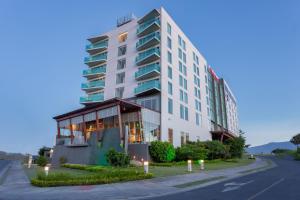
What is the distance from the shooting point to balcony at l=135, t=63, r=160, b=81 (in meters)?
45.0

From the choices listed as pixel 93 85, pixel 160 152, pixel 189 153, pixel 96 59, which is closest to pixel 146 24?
pixel 96 59

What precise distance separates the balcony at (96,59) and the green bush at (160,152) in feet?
86.7

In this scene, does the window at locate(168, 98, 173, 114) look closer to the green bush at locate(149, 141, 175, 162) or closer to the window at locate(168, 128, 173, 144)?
the window at locate(168, 128, 173, 144)

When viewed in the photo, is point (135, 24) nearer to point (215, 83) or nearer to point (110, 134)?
point (110, 134)

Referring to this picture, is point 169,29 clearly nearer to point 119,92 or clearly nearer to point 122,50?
point 122,50

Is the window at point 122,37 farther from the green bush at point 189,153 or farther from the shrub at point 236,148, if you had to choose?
the shrub at point 236,148

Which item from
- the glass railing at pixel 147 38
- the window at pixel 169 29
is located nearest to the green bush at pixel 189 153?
the glass railing at pixel 147 38

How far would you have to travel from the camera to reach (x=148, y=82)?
149 feet

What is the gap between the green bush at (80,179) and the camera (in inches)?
653

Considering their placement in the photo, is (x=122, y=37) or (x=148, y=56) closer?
(x=148, y=56)

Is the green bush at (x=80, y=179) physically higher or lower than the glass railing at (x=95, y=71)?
lower

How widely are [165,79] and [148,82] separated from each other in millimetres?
3099

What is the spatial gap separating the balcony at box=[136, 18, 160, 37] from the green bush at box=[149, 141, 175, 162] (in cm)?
2234

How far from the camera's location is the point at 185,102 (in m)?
52.9
